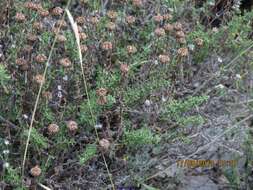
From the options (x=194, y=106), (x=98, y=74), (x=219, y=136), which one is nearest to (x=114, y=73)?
(x=98, y=74)

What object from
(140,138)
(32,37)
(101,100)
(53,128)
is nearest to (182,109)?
(140,138)

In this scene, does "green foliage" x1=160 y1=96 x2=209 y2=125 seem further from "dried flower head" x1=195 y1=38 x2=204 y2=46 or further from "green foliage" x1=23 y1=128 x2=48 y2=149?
"green foliage" x1=23 y1=128 x2=48 y2=149

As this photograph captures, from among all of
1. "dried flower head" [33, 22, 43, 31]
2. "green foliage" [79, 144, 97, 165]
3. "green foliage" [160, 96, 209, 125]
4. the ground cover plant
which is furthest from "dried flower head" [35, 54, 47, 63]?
"green foliage" [160, 96, 209, 125]

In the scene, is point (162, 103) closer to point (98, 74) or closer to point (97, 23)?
point (98, 74)

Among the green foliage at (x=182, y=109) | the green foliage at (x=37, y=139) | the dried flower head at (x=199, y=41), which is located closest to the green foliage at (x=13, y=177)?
the green foliage at (x=37, y=139)

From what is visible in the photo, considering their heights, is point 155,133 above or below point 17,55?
below

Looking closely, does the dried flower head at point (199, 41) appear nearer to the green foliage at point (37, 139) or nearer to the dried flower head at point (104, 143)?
the dried flower head at point (104, 143)

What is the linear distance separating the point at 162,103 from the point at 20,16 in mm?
742

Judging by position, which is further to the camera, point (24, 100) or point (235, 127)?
point (235, 127)

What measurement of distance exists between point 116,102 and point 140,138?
0.26m

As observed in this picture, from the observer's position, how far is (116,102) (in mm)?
2312

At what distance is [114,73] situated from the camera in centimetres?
234
